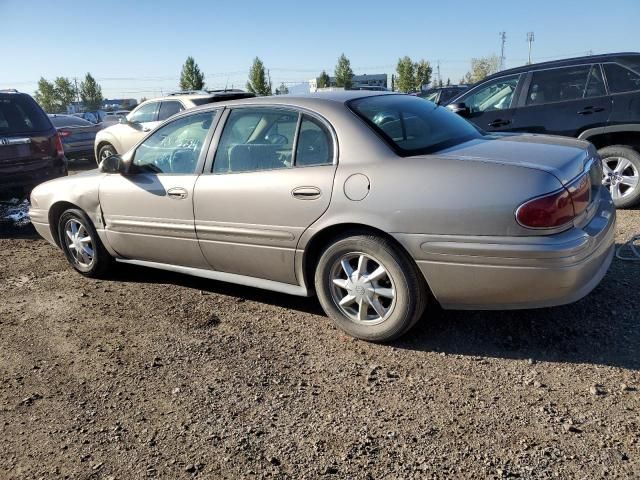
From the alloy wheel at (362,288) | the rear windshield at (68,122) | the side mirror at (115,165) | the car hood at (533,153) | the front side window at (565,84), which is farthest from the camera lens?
the rear windshield at (68,122)

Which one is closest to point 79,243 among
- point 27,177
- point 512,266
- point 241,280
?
point 241,280

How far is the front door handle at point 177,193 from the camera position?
402 cm

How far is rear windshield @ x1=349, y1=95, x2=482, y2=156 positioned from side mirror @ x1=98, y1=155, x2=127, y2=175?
2.05 meters

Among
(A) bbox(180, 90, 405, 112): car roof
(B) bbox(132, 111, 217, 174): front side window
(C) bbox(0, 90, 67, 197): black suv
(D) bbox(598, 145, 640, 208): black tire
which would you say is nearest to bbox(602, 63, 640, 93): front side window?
(D) bbox(598, 145, 640, 208): black tire

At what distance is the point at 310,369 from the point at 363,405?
500 mm

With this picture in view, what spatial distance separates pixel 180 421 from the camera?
2.72 m

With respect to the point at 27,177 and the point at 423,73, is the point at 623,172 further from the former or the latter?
the point at 423,73

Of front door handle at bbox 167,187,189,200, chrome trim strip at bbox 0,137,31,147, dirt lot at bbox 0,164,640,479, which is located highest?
chrome trim strip at bbox 0,137,31,147

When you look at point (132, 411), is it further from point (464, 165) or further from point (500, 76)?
point (500, 76)

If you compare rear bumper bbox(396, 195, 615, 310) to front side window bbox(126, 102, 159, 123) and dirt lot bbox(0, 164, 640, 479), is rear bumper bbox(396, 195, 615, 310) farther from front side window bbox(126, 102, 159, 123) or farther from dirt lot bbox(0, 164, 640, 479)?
front side window bbox(126, 102, 159, 123)

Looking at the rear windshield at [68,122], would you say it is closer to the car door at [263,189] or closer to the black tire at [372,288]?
the car door at [263,189]

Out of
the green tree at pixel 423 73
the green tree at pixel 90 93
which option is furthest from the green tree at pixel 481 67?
the green tree at pixel 90 93

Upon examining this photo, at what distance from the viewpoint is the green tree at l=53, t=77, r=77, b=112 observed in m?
74.9

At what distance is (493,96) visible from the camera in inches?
272
